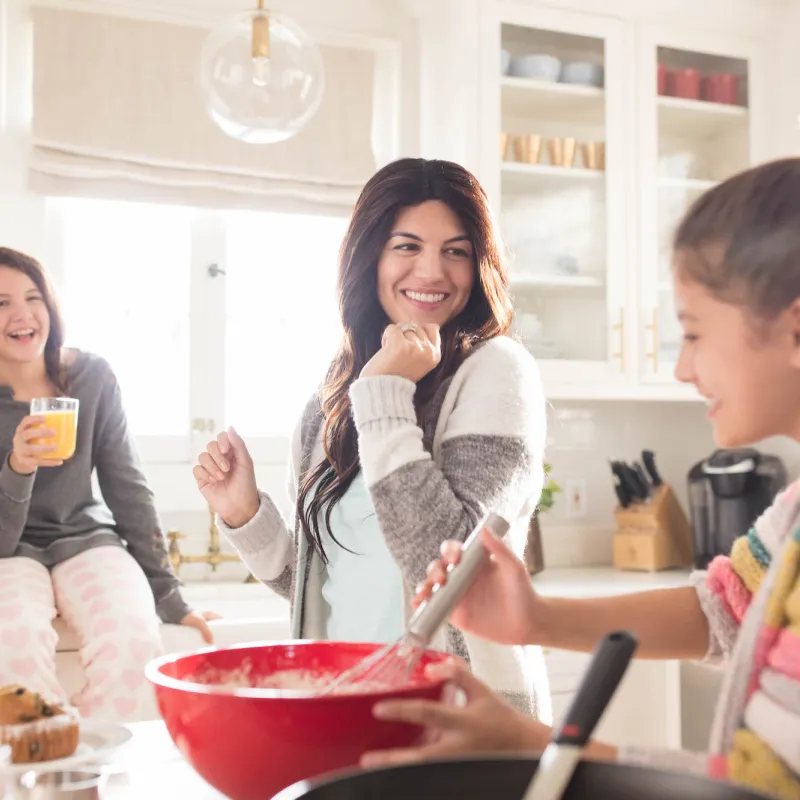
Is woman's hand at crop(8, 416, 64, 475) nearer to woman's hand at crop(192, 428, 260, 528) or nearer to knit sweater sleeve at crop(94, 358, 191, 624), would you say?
knit sweater sleeve at crop(94, 358, 191, 624)

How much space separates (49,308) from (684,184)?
195 cm

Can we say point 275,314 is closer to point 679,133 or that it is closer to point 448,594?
point 679,133

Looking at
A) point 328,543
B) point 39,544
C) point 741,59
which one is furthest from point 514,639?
point 741,59

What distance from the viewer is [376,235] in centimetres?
167

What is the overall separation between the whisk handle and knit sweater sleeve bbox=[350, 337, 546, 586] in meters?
0.42

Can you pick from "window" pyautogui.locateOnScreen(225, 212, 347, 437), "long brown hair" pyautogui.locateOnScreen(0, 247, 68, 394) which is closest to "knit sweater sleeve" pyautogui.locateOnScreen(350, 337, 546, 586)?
"long brown hair" pyautogui.locateOnScreen(0, 247, 68, 394)

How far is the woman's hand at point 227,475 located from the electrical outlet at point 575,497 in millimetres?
2035

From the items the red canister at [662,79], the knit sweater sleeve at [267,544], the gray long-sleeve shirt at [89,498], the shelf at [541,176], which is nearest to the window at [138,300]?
the gray long-sleeve shirt at [89,498]

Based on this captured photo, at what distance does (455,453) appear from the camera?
139 centimetres

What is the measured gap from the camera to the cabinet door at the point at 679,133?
3.13 meters

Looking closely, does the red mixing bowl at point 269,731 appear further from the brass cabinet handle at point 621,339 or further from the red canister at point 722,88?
the red canister at point 722,88

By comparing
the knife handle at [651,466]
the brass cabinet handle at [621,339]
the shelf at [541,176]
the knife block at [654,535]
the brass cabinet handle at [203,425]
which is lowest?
the knife block at [654,535]

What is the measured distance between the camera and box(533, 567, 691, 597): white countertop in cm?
276

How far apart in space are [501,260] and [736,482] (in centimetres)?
160
